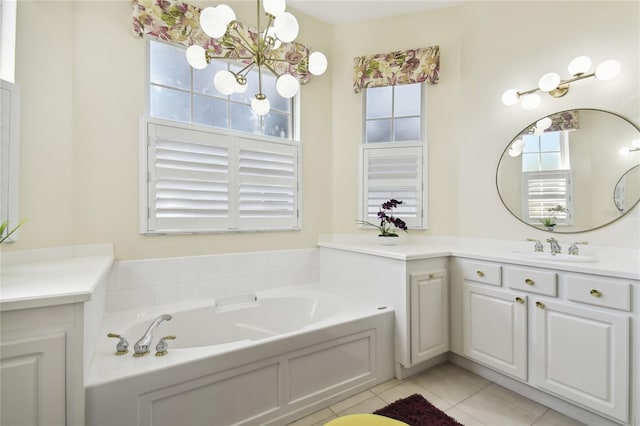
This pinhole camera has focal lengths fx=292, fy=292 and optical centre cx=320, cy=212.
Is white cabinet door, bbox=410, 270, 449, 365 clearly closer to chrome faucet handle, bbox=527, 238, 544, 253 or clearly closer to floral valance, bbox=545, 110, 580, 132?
chrome faucet handle, bbox=527, 238, 544, 253

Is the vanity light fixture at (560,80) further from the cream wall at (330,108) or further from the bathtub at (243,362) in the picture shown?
the bathtub at (243,362)

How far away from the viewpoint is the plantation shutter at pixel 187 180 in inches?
82.7

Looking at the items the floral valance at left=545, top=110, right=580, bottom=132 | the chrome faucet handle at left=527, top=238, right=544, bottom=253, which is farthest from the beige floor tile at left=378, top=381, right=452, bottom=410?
the floral valance at left=545, top=110, right=580, bottom=132

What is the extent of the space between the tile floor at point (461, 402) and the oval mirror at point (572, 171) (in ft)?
3.90

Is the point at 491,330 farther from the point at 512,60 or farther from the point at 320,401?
the point at 512,60

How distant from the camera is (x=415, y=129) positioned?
9.14ft

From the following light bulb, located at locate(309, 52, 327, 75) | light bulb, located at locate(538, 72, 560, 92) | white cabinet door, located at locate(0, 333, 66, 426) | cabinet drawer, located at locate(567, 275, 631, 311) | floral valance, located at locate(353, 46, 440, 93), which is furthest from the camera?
floral valance, located at locate(353, 46, 440, 93)

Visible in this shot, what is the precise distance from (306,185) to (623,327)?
228 cm

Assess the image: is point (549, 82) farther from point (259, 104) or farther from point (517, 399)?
point (517, 399)

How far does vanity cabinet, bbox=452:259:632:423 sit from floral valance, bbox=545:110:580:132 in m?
1.08

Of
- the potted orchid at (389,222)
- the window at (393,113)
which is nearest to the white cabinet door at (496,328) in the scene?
the potted orchid at (389,222)

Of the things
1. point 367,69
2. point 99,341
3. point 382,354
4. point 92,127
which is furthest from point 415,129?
point 99,341

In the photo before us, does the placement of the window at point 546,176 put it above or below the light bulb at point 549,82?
below

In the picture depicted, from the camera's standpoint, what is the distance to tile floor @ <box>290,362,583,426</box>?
1667mm
